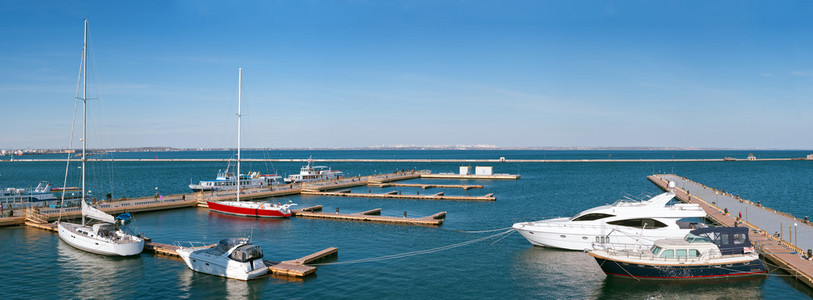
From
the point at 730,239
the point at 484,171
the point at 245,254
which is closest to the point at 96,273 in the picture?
the point at 245,254

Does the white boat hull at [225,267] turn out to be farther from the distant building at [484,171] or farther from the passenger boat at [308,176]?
the distant building at [484,171]

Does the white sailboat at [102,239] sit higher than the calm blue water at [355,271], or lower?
higher

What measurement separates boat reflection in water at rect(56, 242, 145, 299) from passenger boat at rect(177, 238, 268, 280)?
3345 millimetres

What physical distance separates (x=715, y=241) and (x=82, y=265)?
3736cm

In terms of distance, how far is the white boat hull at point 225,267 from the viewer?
27.2m

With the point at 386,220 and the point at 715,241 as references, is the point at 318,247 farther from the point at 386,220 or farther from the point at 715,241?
the point at 715,241

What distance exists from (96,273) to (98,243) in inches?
185

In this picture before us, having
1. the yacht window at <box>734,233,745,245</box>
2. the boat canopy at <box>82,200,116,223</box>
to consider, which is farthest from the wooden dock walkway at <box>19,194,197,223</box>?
the yacht window at <box>734,233,745,245</box>

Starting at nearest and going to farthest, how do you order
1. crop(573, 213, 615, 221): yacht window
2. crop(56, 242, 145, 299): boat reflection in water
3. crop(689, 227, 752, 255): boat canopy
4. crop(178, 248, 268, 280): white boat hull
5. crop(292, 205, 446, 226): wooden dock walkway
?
crop(56, 242, 145, 299): boat reflection in water
crop(689, 227, 752, 255): boat canopy
crop(178, 248, 268, 280): white boat hull
crop(573, 213, 615, 221): yacht window
crop(292, 205, 446, 226): wooden dock walkway

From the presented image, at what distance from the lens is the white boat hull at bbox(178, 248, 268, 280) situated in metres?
27.2

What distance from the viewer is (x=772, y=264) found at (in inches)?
1126

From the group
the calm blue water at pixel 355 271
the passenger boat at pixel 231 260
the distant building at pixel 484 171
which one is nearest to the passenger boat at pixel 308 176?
the distant building at pixel 484 171

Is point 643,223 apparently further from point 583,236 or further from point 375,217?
point 375,217

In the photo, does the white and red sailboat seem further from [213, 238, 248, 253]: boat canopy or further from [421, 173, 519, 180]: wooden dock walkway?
[421, 173, 519, 180]: wooden dock walkway
